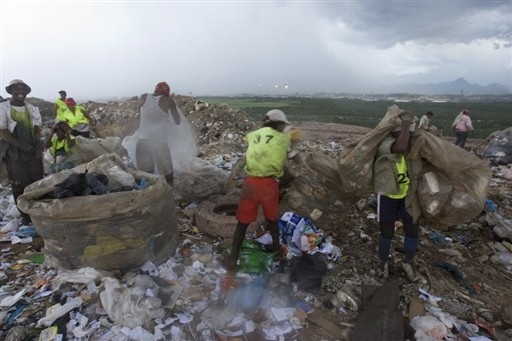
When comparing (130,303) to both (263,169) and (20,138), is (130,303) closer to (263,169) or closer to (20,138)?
(263,169)

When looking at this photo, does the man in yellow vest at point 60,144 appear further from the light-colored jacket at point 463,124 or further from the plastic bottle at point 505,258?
the light-colored jacket at point 463,124

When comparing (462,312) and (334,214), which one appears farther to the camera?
(334,214)

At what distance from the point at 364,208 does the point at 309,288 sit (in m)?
2.13

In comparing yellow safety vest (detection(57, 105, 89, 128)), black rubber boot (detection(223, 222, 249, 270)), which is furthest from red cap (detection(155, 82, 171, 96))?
yellow safety vest (detection(57, 105, 89, 128))

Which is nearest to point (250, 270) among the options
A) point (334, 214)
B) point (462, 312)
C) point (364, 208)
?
point (334, 214)

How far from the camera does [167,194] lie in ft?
9.87

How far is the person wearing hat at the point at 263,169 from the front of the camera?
282 cm

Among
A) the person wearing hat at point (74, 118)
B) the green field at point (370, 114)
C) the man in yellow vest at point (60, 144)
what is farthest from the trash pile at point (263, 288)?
the green field at point (370, 114)

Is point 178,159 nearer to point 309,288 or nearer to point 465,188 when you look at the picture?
point 309,288

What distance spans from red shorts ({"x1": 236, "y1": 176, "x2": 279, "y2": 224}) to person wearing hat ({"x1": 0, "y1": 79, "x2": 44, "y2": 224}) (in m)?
2.50

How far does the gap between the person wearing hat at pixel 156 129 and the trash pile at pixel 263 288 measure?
0.72 m

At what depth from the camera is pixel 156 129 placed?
12.8 feet

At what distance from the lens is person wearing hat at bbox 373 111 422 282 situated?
2.79 m

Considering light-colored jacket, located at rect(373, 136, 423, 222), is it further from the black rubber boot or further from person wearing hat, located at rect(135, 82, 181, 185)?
person wearing hat, located at rect(135, 82, 181, 185)
